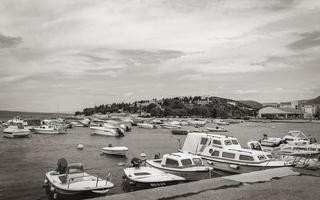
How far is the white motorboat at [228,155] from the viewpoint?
97.2 feet

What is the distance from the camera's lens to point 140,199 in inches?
385

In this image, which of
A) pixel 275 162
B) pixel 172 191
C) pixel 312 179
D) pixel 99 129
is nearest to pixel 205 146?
pixel 275 162

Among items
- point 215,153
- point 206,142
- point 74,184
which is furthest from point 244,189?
point 206,142

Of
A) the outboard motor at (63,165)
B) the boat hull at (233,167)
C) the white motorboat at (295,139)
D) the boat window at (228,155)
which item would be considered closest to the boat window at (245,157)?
the boat hull at (233,167)

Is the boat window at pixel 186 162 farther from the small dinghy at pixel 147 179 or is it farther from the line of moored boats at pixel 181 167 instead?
the small dinghy at pixel 147 179

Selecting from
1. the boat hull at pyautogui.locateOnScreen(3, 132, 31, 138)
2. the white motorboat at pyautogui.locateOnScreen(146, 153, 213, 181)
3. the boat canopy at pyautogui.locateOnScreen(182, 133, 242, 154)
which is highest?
the boat canopy at pyautogui.locateOnScreen(182, 133, 242, 154)

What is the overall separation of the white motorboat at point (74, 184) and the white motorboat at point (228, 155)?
43.2 feet

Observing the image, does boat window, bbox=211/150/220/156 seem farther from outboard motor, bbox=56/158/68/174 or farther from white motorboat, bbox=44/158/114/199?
outboard motor, bbox=56/158/68/174

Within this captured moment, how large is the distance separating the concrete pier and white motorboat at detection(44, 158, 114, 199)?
10.3 meters

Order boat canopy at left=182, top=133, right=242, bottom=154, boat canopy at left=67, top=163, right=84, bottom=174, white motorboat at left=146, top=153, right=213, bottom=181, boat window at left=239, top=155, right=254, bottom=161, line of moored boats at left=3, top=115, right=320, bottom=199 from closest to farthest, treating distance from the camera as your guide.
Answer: line of moored boats at left=3, top=115, right=320, bottom=199
boat canopy at left=67, top=163, right=84, bottom=174
white motorboat at left=146, top=153, right=213, bottom=181
boat window at left=239, top=155, right=254, bottom=161
boat canopy at left=182, top=133, right=242, bottom=154

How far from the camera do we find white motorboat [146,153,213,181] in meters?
26.4

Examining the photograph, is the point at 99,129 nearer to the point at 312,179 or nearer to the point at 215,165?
the point at 215,165

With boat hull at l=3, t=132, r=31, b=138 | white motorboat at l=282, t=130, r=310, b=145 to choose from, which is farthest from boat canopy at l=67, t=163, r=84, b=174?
boat hull at l=3, t=132, r=31, b=138

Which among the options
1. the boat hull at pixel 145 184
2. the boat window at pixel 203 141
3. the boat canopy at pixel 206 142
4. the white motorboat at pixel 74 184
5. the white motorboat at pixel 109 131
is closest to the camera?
the white motorboat at pixel 74 184
